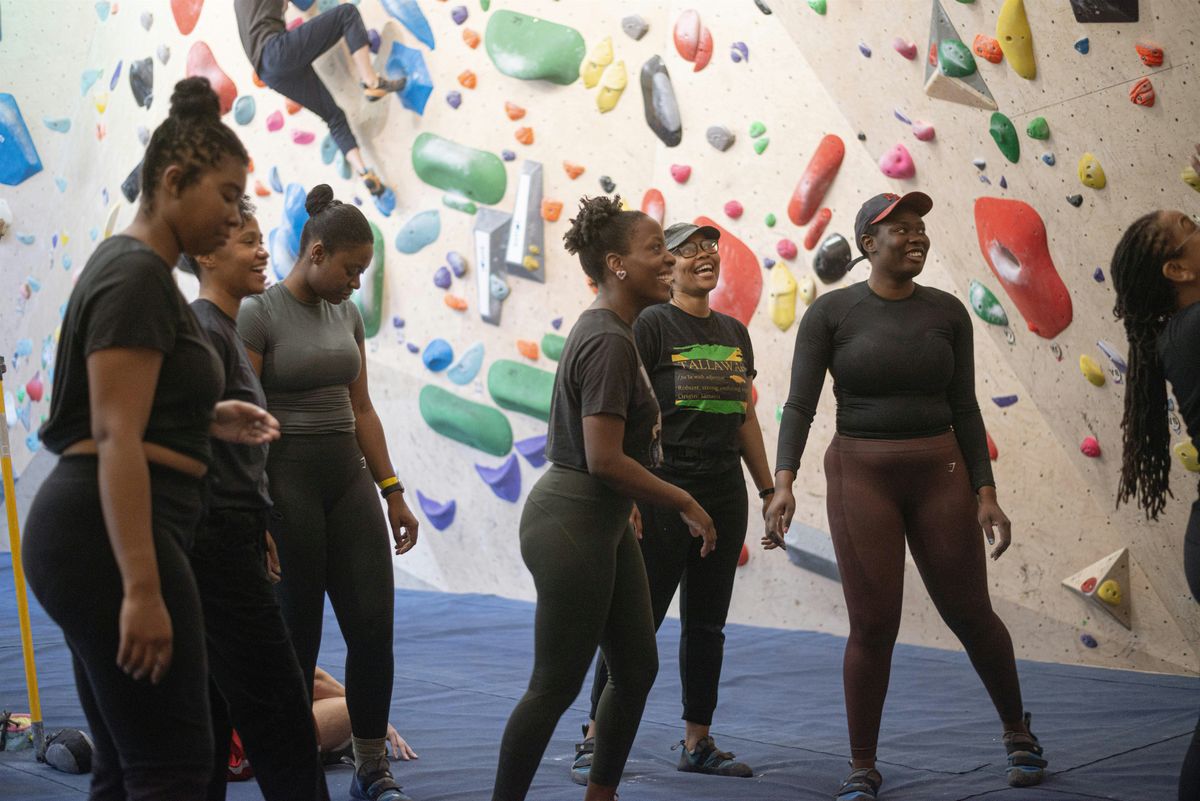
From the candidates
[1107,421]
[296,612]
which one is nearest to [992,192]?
[1107,421]

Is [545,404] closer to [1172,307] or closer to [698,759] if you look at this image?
[698,759]

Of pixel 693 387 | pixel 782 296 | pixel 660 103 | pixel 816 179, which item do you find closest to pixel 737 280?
pixel 782 296

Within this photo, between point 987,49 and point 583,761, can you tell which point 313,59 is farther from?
point 583,761

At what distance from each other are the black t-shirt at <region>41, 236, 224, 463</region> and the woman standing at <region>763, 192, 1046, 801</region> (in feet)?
5.44

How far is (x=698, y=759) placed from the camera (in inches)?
127

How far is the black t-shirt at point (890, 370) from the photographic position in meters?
2.95

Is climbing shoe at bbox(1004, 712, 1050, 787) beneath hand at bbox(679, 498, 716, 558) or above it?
beneath

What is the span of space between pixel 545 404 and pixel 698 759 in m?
2.92

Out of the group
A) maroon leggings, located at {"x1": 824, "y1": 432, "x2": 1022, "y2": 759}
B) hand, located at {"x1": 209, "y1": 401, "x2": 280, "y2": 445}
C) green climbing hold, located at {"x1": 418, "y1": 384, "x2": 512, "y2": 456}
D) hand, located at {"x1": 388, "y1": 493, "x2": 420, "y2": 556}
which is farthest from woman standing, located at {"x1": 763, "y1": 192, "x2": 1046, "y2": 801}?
green climbing hold, located at {"x1": 418, "y1": 384, "x2": 512, "y2": 456}

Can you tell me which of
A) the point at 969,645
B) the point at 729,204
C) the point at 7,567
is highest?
the point at 729,204

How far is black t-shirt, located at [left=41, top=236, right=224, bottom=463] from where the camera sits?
5.20 feet

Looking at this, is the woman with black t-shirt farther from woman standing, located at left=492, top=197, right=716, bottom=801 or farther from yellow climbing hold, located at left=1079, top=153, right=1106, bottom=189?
yellow climbing hold, located at left=1079, top=153, right=1106, bottom=189

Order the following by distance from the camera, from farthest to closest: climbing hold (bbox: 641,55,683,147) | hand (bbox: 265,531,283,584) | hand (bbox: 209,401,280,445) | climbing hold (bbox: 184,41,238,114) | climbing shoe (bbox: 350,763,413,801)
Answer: climbing hold (bbox: 184,41,238,114) < climbing hold (bbox: 641,55,683,147) < climbing shoe (bbox: 350,763,413,801) < hand (bbox: 265,531,283,584) < hand (bbox: 209,401,280,445)

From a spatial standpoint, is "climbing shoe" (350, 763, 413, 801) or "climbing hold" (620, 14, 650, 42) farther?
"climbing hold" (620, 14, 650, 42)
